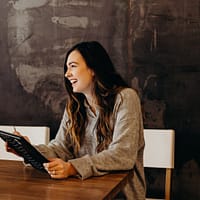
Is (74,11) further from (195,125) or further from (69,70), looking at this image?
(195,125)

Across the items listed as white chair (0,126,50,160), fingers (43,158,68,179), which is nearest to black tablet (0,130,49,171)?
fingers (43,158,68,179)

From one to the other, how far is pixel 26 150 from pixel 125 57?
46.5 inches

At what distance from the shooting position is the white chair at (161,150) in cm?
208

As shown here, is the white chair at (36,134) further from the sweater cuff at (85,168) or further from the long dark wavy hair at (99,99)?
the sweater cuff at (85,168)

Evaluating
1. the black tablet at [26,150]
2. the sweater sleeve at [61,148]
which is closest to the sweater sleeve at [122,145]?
the black tablet at [26,150]

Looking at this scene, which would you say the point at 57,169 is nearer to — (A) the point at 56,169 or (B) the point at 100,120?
(A) the point at 56,169

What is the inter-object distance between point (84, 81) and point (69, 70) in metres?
0.10

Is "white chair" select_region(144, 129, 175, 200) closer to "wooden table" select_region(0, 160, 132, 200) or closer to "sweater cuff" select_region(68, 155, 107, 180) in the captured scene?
"wooden table" select_region(0, 160, 132, 200)

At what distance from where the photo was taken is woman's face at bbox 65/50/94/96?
170 cm

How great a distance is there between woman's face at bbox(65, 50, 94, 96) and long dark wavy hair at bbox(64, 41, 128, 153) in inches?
0.8

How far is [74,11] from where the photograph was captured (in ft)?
8.16

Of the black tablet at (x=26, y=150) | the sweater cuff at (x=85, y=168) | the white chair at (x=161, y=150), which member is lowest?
the white chair at (x=161, y=150)

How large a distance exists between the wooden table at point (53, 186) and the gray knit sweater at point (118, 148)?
0.15 ft

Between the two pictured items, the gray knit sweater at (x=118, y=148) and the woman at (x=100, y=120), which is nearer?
the gray knit sweater at (x=118, y=148)
